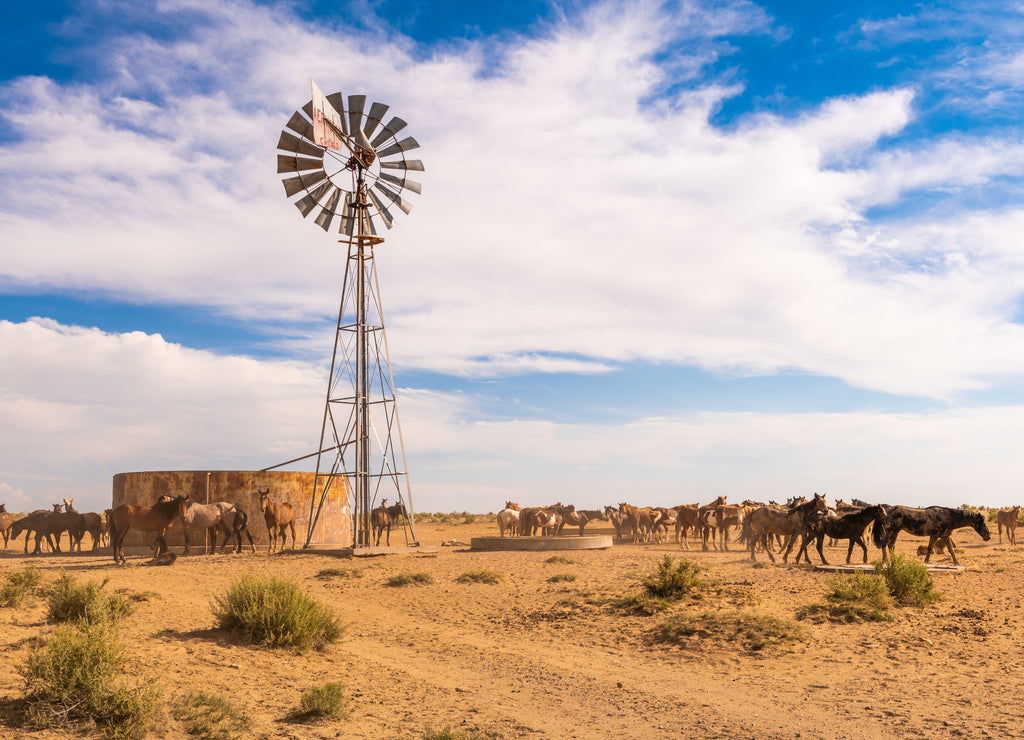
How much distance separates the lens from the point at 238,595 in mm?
13305

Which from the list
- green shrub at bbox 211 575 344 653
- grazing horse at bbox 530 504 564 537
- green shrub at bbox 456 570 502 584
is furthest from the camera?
grazing horse at bbox 530 504 564 537

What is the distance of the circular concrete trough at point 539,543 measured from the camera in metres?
29.2

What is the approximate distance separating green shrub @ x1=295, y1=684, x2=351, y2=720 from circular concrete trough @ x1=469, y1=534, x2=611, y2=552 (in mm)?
19666

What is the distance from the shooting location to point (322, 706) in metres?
9.36

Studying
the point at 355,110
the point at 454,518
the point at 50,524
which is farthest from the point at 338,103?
the point at 454,518

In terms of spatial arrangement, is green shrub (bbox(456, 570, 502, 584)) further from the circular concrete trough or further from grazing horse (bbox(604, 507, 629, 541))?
grazing horse (bbox(604, 507, 629, 541))

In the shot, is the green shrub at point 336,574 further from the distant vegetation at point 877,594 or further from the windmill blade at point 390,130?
the windmill blade at point 390,130

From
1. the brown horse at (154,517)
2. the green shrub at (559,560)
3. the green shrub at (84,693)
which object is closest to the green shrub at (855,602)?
the green shrub at (559,560)

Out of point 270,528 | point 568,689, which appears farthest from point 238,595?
point 270,528

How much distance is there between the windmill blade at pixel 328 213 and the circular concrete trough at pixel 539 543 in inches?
535

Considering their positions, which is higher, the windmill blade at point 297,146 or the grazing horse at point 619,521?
the windmill blade at point 297,146

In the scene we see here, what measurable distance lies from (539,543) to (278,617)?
17437 millimetres

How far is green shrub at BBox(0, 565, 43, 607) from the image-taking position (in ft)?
45.6

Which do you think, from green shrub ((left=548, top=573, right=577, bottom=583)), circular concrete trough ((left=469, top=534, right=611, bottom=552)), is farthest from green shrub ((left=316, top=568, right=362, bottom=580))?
circular concrete trough ((left=469, top=534, right=611, bottom=552))
